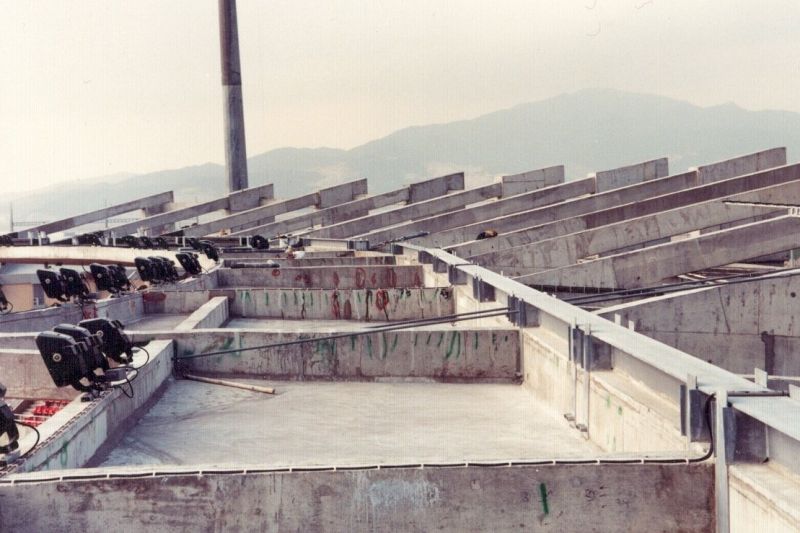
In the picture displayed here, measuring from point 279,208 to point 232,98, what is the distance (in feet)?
43.7

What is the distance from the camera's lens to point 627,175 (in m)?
34.8

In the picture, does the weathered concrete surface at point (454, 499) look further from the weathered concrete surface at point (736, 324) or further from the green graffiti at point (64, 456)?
the weathered concrete surface at point (736, 324)

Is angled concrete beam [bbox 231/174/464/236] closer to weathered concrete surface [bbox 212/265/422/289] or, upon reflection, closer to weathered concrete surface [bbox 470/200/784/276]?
weathered concrete surface [bbox 212/265/422/289]

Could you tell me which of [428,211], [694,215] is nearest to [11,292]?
[428,211]

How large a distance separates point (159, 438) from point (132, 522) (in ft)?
11.2

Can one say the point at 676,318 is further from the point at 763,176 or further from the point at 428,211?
the point at 428,211

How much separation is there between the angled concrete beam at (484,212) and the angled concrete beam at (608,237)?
298 inches

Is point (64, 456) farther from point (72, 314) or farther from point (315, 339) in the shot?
point (72, 314)

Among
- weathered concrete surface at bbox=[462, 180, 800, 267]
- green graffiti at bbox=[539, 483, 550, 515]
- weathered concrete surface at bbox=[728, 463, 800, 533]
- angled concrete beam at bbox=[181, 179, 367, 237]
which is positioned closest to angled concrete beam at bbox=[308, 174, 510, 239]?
angled concrete beam at bbox=[181, 179, 367, 237]

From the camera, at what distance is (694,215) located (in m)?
22.3

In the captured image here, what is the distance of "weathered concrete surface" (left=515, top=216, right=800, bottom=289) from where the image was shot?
725 inches

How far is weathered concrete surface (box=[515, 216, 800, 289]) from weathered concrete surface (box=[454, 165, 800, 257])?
528cm

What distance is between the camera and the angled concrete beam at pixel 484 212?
3186 cm

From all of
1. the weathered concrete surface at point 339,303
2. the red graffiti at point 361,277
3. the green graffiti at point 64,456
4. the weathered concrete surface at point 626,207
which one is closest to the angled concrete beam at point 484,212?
the weathered concrete surface at point 626,207
